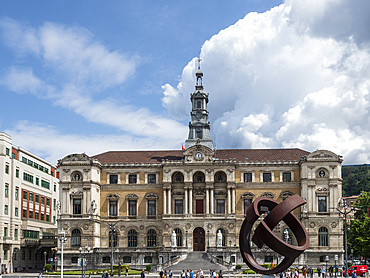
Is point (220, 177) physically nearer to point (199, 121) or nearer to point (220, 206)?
point (220, 206)

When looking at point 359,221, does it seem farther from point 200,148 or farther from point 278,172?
point 200,148

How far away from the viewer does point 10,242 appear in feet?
296

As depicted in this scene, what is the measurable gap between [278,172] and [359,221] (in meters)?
16.6

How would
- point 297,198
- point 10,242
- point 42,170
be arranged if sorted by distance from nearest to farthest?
point 297,198 < point 10,242 < point 42,170

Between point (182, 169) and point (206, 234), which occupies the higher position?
point (182, 169)

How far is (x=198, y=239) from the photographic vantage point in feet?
310

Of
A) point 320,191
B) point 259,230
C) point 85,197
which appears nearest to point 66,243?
point 85,197

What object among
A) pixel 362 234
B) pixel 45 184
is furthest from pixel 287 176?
pixel 45 184

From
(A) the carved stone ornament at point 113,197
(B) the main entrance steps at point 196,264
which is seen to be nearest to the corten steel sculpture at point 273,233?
(B) the main entrance steps at point 196,264

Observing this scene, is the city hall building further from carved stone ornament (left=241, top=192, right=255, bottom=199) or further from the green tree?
the green tree

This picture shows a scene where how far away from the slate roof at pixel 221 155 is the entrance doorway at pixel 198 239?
13340 millimetres

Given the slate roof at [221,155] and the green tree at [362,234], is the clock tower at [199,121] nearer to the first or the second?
the slate roof at [221,155]

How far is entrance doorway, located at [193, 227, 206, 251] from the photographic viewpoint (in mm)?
94312

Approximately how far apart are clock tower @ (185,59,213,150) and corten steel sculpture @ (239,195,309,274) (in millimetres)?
59215
